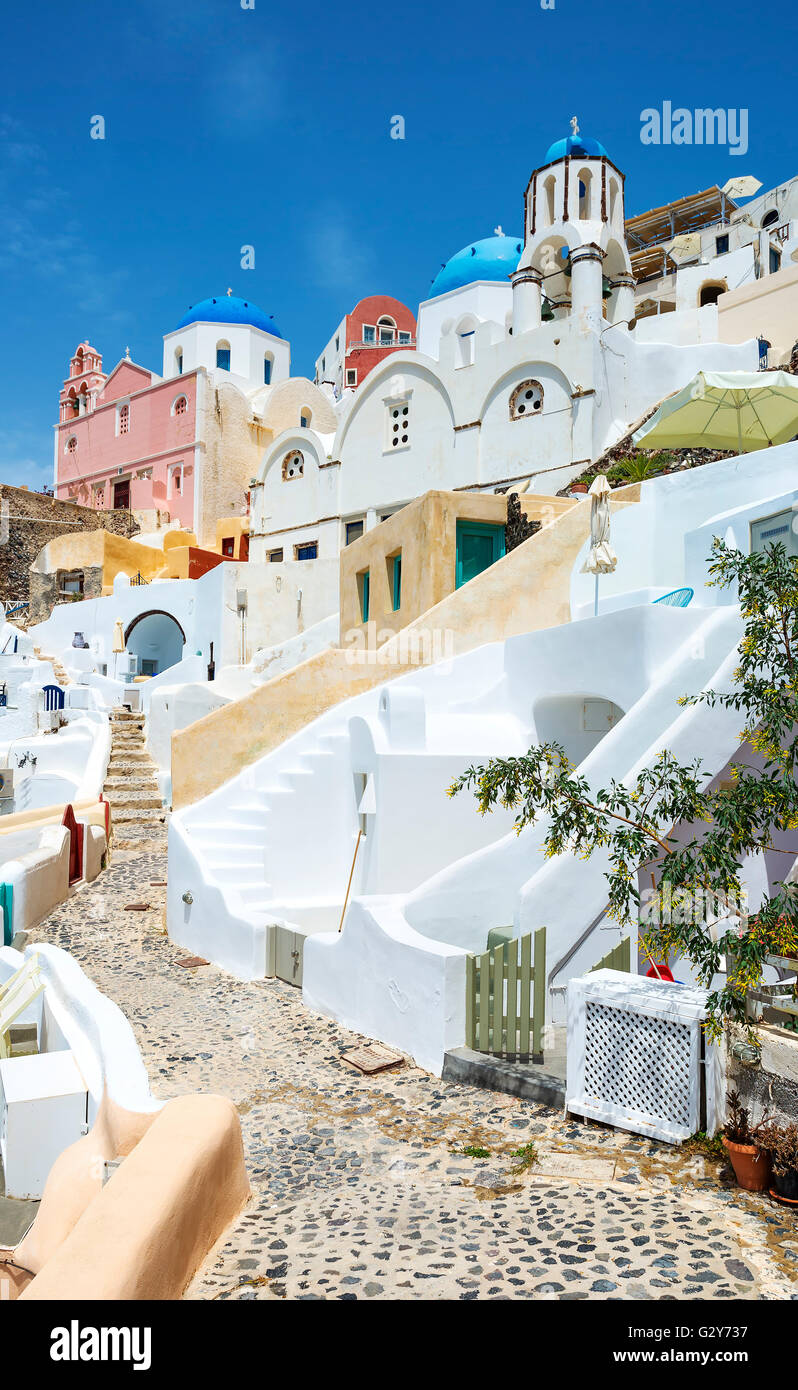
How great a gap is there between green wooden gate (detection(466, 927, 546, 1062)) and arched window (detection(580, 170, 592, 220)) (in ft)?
91.6

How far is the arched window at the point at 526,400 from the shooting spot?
82.3ft

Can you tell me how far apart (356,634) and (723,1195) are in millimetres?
14425

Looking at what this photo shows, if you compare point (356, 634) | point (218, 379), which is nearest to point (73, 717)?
point (356, 634)

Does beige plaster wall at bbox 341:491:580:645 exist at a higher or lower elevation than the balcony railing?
lower

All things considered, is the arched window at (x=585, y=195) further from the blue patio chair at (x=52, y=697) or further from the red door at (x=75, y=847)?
the red door at (x=75, y=847)

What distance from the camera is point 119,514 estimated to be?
4322 centimetres

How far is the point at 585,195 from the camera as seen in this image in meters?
28.6

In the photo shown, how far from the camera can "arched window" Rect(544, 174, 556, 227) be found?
2855 centimetres

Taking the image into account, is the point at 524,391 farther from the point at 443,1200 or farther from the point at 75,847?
the point at 443,1200

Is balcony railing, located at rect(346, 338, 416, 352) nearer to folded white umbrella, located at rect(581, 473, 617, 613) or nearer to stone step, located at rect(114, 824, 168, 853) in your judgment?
stone step, located at rect(114, 824, 168, 853)

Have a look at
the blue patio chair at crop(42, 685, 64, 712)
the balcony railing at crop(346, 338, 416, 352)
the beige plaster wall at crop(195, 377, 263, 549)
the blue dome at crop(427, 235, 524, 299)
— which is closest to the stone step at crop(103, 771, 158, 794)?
the blue patio chair at crop(42, 685, 64, 712)

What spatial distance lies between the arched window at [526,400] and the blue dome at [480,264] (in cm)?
1389

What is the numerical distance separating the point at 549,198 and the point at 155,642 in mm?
21704

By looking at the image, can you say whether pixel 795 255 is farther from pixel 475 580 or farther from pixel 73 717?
pixel 73 717
